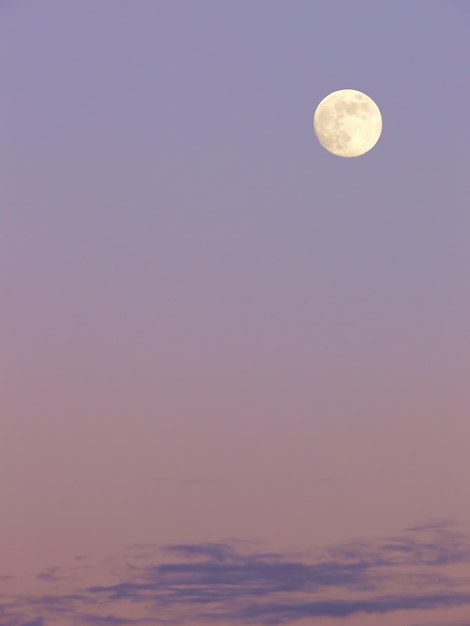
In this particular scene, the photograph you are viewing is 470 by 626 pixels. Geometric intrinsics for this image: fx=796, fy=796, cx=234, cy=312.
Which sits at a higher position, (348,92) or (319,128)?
(348,92)

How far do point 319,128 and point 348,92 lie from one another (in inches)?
149

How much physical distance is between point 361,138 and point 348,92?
391 cm

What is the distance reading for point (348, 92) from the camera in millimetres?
49125

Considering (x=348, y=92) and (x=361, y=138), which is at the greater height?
(x=348, y=92)

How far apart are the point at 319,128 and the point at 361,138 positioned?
255 cm

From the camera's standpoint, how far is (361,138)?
4706cm
